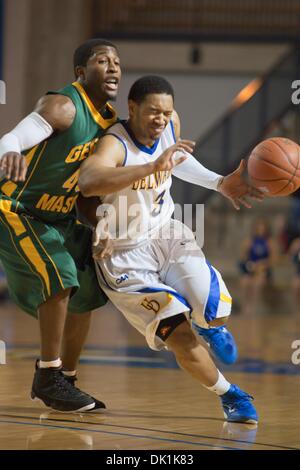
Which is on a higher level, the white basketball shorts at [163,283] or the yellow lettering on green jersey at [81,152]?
the yellow lettering on green jersey at [81,152]

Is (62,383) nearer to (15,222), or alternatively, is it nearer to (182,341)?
(182,341)

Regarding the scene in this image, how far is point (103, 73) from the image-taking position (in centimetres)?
473

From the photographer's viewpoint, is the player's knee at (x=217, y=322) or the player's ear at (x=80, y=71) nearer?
the player's knee at (x=217, y=322)

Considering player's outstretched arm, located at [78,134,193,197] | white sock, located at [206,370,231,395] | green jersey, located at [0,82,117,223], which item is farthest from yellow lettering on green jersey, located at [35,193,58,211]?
white sock, located at [206,370,231,395]

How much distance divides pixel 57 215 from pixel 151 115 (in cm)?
71

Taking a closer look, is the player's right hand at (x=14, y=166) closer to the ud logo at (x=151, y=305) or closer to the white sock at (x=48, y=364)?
the ud logo at (x=151, y=305)

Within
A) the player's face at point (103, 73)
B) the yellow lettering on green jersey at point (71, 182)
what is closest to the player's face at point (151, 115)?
the player's face at point (103, 73)

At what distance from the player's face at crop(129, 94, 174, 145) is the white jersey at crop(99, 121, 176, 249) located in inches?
2.4

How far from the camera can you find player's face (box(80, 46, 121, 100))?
15.5 feet

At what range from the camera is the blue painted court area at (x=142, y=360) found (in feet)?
23.3

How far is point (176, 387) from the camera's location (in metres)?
6.05

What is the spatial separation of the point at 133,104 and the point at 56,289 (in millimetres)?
959

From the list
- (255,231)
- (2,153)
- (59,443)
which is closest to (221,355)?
(59,443)

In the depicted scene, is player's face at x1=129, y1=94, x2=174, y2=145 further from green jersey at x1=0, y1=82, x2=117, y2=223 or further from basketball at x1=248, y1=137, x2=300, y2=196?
basketball at x1=248, y1=137, x2=300, y2=196
